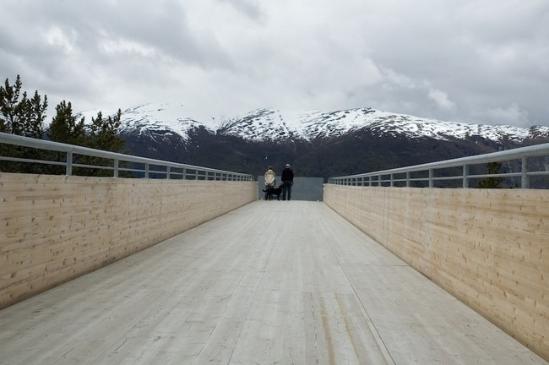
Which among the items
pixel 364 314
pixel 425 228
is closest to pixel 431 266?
pixel 425 228

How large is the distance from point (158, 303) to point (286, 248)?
16.8 feet

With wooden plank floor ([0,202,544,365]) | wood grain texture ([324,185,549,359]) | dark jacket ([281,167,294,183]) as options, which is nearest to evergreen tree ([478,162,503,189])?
wood grain texture ([324,185,549,359])

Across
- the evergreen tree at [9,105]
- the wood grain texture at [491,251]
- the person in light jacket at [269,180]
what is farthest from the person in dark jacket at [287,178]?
the wood grain texture at [491,251]

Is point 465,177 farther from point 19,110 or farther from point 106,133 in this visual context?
point 106,133

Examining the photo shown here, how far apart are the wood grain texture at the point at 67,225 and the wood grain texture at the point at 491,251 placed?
4.76 metres

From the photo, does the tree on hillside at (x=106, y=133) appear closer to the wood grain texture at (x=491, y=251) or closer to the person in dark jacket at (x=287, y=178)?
the person in dark jacket at (x=287, y=178)

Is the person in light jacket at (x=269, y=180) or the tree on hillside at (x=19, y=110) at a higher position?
the tree on hillside at (x=19, y=110)

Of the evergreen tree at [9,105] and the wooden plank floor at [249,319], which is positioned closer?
the wooden plank floor at [249,319]

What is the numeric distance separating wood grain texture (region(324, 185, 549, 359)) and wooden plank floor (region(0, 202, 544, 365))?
0.19 metres

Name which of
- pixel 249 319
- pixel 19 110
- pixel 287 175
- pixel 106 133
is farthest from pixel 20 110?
pixel 249 319

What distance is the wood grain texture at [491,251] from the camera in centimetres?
420

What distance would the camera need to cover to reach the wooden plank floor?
13.0 feet

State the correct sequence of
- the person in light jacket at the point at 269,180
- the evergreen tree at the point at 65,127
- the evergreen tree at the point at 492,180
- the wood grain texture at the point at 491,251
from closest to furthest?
the wood grain texture at the point at 491,251 → the evergreen tree at the point at 492,180 → the evergreen tree at the point at 65,127 → the person in light jacket at the point at 269,180

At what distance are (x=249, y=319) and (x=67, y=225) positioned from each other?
9.48 ft
